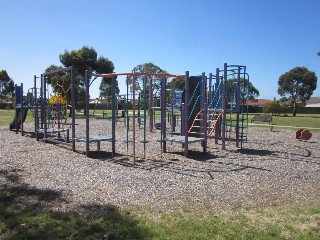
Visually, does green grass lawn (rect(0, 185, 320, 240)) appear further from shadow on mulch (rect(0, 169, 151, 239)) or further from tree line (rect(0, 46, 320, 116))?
tree line (rect(0, 46, 320, 116))

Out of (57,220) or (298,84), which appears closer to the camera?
(57,220)

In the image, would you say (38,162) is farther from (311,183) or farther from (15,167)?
(311,183)

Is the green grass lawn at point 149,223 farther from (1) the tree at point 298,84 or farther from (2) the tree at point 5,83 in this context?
(2) the tree at point 5,83

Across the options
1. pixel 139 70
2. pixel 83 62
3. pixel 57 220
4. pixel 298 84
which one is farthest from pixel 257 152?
pixel 298 84

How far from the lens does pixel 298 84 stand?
270ft

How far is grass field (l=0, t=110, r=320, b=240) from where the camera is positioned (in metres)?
4.39

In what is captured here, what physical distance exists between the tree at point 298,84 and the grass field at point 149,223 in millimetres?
80761

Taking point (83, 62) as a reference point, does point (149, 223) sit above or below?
below

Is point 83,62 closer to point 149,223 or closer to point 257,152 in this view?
point 257,152

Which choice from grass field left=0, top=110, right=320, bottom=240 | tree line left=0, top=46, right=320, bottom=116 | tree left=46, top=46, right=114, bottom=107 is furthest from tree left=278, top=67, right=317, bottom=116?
grass field left=0, top=110, right=320, bottom=240

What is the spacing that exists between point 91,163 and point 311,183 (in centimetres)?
549

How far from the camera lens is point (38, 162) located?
9469mm

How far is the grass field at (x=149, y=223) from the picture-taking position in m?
4.39

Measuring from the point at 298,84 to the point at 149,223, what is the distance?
84576 mm
